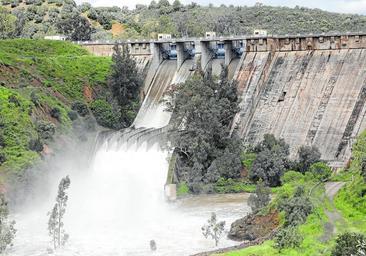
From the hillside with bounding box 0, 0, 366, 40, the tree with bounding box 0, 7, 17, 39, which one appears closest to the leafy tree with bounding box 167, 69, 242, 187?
the tree with bounding box 0, 7, 17, 39

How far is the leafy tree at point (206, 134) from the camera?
185 ft

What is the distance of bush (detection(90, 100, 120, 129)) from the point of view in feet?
218

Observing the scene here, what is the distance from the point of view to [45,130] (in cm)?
5891

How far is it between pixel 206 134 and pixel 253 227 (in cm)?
1785

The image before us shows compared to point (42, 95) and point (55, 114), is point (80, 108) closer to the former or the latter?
point (42, 95)

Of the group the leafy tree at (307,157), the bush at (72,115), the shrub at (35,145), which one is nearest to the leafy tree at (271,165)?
the leafy tree at (307,157)

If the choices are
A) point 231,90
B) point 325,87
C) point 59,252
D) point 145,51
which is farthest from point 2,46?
point 59,252

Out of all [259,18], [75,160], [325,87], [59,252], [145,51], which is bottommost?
[59,252]

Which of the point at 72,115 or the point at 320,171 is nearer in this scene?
the point at 320,171

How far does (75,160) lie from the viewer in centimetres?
5903

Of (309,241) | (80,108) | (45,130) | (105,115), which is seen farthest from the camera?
(105,115)

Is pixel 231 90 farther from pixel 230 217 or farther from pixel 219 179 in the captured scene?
pixel 230 217

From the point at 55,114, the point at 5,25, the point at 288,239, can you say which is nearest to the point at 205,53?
the point at 55,114

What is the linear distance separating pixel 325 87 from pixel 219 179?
1201 cm
